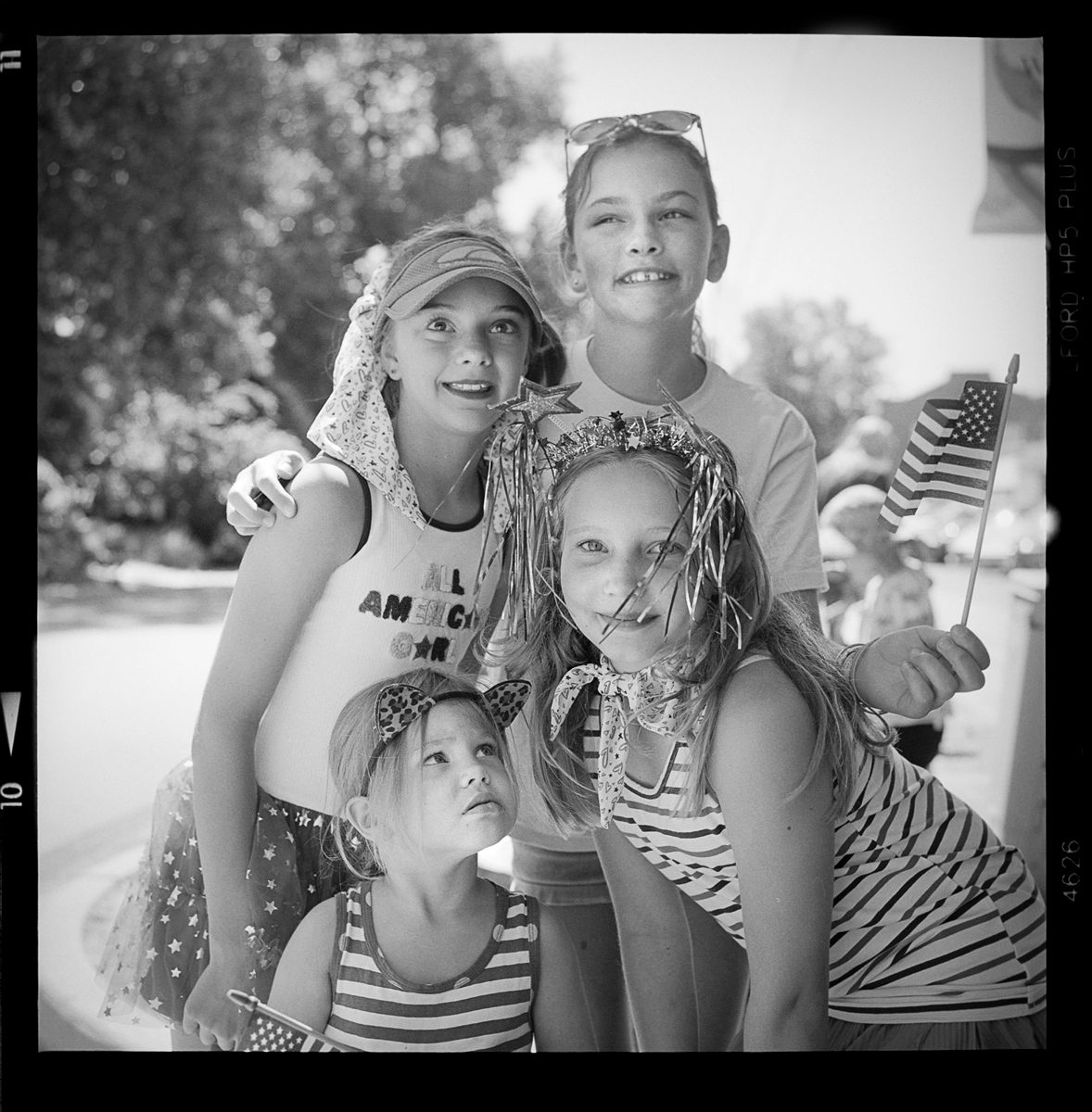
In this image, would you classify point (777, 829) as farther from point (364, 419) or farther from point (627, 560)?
point (364, 419)

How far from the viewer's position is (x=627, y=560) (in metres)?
1.70

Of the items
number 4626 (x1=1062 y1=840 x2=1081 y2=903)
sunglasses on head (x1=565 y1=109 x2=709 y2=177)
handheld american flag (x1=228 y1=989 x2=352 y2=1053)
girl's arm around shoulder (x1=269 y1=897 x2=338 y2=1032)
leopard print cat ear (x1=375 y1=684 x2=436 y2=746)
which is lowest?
handheld american flag (x1=228 y1=989 x2=352 y2=1053)

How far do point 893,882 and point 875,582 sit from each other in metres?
0.60

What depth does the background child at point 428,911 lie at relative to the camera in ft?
5.85

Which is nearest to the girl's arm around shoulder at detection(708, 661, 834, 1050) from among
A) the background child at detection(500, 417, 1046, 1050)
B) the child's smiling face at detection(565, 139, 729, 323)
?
the background child at detection(500, 417, 1046, 1050)

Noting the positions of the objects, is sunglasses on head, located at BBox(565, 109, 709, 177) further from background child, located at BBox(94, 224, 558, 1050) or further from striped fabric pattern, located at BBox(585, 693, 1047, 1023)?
striped fabric pattern, located at BBox(585, 693, 1047, 1023)

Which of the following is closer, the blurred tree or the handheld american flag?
the handheld american flag

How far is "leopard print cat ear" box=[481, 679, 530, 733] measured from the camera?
181 cm

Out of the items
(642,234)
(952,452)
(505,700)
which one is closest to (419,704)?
(505,700)

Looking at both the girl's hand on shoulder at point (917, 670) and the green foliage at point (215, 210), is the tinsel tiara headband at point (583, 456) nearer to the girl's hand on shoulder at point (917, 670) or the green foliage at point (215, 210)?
the girl's hand on shoulder at point (917, 670)

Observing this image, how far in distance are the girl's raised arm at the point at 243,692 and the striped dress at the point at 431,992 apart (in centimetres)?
20

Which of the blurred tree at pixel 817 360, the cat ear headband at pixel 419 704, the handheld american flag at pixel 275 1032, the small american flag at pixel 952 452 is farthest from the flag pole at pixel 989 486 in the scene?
the handheld american flag at pixel 275 1032

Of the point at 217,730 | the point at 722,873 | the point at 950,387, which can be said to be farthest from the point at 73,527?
the point at 950,387

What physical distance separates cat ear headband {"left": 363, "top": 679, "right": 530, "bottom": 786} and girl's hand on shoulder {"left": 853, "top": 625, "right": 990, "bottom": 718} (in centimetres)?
56
